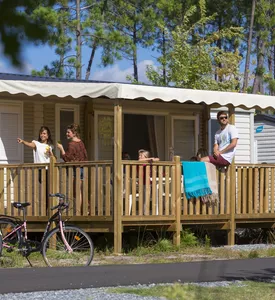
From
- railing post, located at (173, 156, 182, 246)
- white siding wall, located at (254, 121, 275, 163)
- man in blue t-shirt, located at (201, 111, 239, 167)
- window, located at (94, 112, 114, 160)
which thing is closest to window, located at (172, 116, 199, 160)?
window, located at (94, 112, 114, 160)

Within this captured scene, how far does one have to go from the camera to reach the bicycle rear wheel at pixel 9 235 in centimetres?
1006

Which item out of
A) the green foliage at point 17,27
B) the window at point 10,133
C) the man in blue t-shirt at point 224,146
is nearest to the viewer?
the green foliage at point 17,27

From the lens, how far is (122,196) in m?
12.1

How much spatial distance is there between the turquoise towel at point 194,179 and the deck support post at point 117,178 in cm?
139

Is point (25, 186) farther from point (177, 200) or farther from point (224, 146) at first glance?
point (224, 146)

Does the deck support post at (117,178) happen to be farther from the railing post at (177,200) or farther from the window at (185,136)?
the window at (185,136)

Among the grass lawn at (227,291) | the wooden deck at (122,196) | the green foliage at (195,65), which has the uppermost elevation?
the green foliage at (195,65)

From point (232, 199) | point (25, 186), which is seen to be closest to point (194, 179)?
point (232, 199)

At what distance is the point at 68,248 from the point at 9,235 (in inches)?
33.3

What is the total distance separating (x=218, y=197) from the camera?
523 inches

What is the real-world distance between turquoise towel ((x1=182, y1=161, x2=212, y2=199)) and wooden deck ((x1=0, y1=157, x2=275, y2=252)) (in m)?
0.15

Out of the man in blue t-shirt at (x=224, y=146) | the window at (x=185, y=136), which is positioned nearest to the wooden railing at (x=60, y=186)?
the man in blue t-shirt at (x=224, y=146)

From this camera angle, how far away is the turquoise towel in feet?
42.2

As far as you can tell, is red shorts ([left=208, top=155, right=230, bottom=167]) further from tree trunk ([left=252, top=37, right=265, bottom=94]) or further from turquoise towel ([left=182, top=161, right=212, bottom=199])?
tree trunk ([left=252, top=37, right=265, bottom=94])
